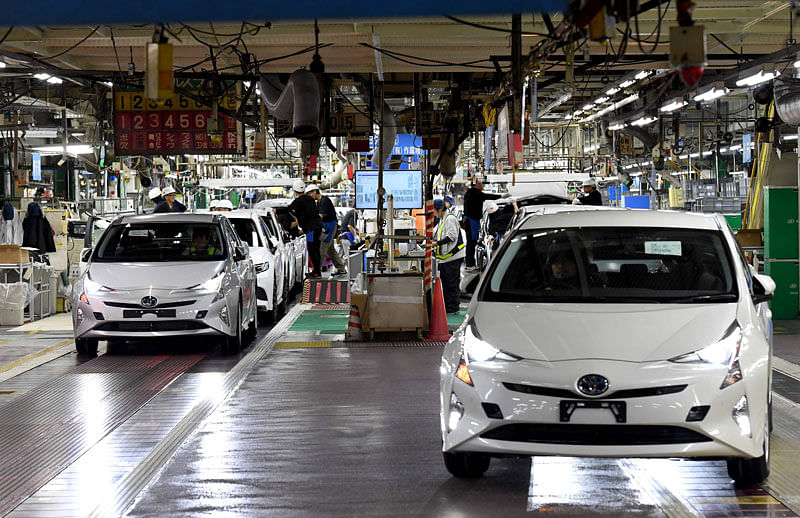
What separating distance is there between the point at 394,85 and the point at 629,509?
17134 millimetres

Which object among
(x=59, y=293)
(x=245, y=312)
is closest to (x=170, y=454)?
(x=245, y=312)

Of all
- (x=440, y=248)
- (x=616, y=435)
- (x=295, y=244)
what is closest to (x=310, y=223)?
(x=295, y=244)

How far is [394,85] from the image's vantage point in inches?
886

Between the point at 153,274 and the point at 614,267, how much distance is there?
24.4ft

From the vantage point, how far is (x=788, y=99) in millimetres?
16031

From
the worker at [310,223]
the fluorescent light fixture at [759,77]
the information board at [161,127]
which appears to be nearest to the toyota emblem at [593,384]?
the fluorescent light fixture at [759,77]

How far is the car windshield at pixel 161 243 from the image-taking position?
14.0 m

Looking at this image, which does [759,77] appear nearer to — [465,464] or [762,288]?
[762,288]

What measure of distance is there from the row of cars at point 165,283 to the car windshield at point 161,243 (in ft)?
0.04

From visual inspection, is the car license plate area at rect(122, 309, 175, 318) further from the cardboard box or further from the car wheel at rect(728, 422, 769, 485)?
the car wheel at rect(728, 422, 769, 485)

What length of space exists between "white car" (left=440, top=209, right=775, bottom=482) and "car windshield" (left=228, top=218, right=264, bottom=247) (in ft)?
37.1

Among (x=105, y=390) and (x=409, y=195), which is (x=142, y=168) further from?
(x=105, y=390)

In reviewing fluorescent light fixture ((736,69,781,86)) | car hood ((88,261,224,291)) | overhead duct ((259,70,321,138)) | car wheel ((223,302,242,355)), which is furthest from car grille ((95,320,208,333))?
fluorescent light fixture ((736,69,781,86))

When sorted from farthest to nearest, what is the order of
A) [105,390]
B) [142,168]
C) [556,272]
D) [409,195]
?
[142,168] → [409,195] → [105,390] → [556,272]
